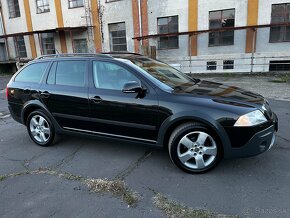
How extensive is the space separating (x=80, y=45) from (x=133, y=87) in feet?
58.4

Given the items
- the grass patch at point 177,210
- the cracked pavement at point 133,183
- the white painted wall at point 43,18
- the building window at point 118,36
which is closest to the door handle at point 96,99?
the cracked pavement at point 133,183

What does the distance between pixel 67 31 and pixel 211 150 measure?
19021 millimetres

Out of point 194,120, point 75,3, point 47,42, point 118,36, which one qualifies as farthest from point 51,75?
point 47,42

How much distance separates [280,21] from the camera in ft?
46.0

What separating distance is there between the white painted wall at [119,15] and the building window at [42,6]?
5.40 m

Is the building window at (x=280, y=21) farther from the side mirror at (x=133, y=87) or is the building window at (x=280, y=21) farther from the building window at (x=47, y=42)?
the building window at (x=47, y=42)

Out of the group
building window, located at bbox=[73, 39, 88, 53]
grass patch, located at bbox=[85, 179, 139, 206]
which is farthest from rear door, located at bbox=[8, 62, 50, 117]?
building window, located at bbox=[73, 39, 88, 53]

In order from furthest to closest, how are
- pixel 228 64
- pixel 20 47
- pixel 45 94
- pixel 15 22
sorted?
pixel 20 47 → pixel 15 22 → pixel 228 64 → pixel 45 94

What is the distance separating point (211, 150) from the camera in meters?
3.36

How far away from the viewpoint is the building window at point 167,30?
53.6 feet

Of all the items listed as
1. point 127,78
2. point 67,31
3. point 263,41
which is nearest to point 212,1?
point 263,41

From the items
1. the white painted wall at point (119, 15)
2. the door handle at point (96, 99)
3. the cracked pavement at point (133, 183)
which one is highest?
the white painted wall at point (119, 15)

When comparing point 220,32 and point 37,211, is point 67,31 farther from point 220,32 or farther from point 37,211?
point 37,211

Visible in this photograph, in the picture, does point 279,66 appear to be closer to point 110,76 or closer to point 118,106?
point 110,76
